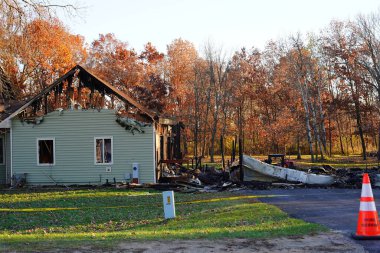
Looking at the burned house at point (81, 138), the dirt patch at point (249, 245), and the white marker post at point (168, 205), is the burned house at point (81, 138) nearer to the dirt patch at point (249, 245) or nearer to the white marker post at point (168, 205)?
the white marker post at point (168, 205)

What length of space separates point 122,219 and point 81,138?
11.4 m

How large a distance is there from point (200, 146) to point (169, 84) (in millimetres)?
8307

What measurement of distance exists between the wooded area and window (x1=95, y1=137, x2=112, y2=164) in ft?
56.7

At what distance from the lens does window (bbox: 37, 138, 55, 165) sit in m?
24.8

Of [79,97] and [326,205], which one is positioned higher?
[79,97]

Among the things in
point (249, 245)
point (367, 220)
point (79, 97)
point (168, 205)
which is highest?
point (79, 97)

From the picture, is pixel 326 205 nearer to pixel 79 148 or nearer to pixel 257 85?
pixel 79 148

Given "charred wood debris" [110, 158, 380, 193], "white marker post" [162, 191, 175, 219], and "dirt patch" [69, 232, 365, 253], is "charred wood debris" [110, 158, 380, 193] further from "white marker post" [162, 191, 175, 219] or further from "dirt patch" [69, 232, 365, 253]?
"dirt patch" [69, 232, 365, 253]

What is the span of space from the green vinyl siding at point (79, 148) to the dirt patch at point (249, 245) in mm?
15706

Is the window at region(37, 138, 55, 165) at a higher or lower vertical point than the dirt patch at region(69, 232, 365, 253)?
higher

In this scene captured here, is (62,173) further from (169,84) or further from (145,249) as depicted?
(169,84)

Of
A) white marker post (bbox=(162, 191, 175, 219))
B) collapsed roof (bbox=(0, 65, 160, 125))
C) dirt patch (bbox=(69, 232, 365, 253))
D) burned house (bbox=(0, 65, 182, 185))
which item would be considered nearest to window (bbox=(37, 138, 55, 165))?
burned house (bbox=(0, 65, 182, 185))

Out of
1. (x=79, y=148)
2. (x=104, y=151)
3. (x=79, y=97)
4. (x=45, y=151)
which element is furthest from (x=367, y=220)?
(x=45, y=151)

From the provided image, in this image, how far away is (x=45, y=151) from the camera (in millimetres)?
24953
